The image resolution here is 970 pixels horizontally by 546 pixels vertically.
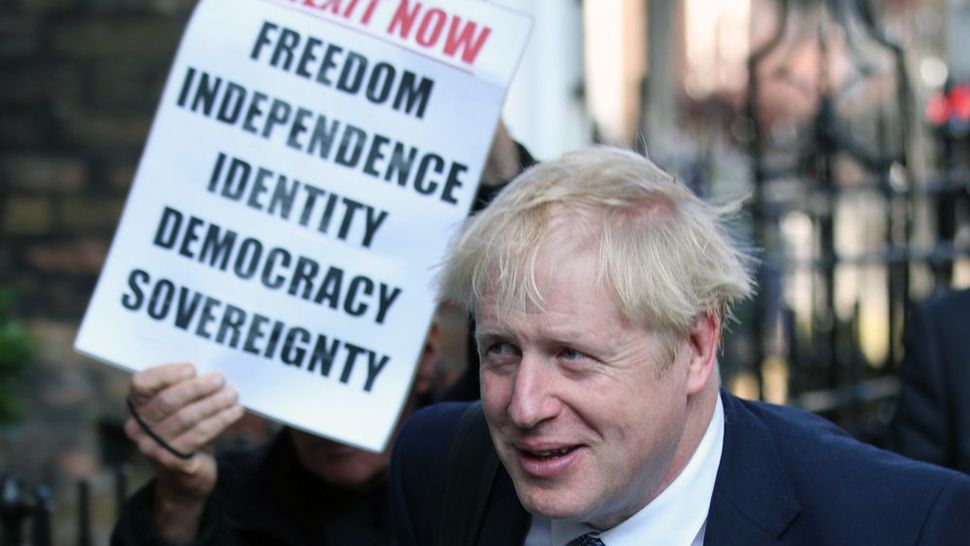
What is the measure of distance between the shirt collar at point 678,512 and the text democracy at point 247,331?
2.06 ft

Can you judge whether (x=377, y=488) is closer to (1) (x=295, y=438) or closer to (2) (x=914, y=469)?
(1) (x=295, y=438)

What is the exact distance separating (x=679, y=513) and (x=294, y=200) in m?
0.97

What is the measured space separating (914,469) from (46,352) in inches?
Answer: 168

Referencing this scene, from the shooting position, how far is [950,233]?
6.12 meters

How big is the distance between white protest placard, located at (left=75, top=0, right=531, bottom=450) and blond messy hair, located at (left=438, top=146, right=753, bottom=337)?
0.48 metres

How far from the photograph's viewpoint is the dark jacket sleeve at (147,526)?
286 cm

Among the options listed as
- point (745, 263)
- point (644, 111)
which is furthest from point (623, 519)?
point (644, 111)

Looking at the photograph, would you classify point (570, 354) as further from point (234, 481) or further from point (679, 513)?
point (234, 481)

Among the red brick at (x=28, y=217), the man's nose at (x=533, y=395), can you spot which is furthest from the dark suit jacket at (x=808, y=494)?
the red brick at (x=28, y=217)

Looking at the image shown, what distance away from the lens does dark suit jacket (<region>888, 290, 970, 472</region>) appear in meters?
3.31

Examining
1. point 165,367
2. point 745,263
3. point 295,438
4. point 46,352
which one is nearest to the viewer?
point 745,263

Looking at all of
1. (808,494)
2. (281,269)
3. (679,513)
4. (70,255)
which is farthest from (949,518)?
(70,255)

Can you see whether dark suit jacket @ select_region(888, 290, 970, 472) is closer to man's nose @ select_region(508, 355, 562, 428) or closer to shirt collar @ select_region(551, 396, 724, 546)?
shirt collar @ select_region(551, 396, 724, 546)

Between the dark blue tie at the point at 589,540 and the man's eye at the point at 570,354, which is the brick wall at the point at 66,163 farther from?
the man's eye at the point at 570,354
